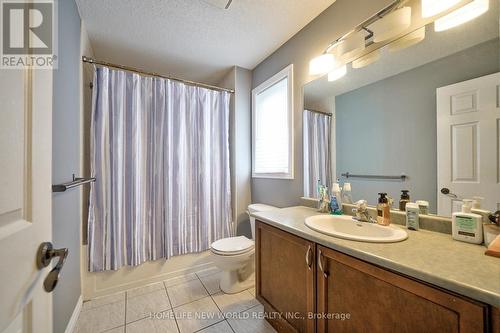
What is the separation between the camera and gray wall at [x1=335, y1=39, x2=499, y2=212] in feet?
3.16

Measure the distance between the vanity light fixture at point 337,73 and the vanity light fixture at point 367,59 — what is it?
0.24 ft

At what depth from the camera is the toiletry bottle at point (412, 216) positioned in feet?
3.36

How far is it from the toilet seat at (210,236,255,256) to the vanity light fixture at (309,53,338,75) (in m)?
1.59

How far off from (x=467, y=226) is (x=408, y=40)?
1021mm

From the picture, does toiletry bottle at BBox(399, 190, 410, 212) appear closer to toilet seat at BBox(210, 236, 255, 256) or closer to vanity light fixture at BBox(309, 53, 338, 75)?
vanity light fixture at BBox(309, 53, 338, 75)

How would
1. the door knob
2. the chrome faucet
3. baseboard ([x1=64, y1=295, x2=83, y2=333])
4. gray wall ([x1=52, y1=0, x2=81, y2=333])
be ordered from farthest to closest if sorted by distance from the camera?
baseboard ([x1=64, y1=295, x2=83, y2=333])
the chrome faucet
gray wall ([x1=52, y1=0, x2=81, y2=333])
the door knob

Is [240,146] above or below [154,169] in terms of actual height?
above

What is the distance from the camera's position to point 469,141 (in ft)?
3.02

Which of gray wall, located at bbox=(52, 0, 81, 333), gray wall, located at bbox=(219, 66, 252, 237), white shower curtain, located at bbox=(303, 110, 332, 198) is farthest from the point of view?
gray wall, located at bbox=(219, 66, 252, 237)

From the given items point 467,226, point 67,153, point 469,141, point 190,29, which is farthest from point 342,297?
point 190,29

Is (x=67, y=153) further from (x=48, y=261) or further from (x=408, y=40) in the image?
(x=408, y=40)

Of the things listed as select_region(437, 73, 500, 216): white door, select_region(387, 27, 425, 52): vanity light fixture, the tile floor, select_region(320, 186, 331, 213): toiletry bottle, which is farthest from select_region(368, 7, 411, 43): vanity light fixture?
the tile floor

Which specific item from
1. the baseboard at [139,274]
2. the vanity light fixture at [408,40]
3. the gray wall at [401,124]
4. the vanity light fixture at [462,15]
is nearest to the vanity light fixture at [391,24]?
the vanity light fixture at [408,40]

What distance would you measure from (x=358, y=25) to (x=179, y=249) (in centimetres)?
242
